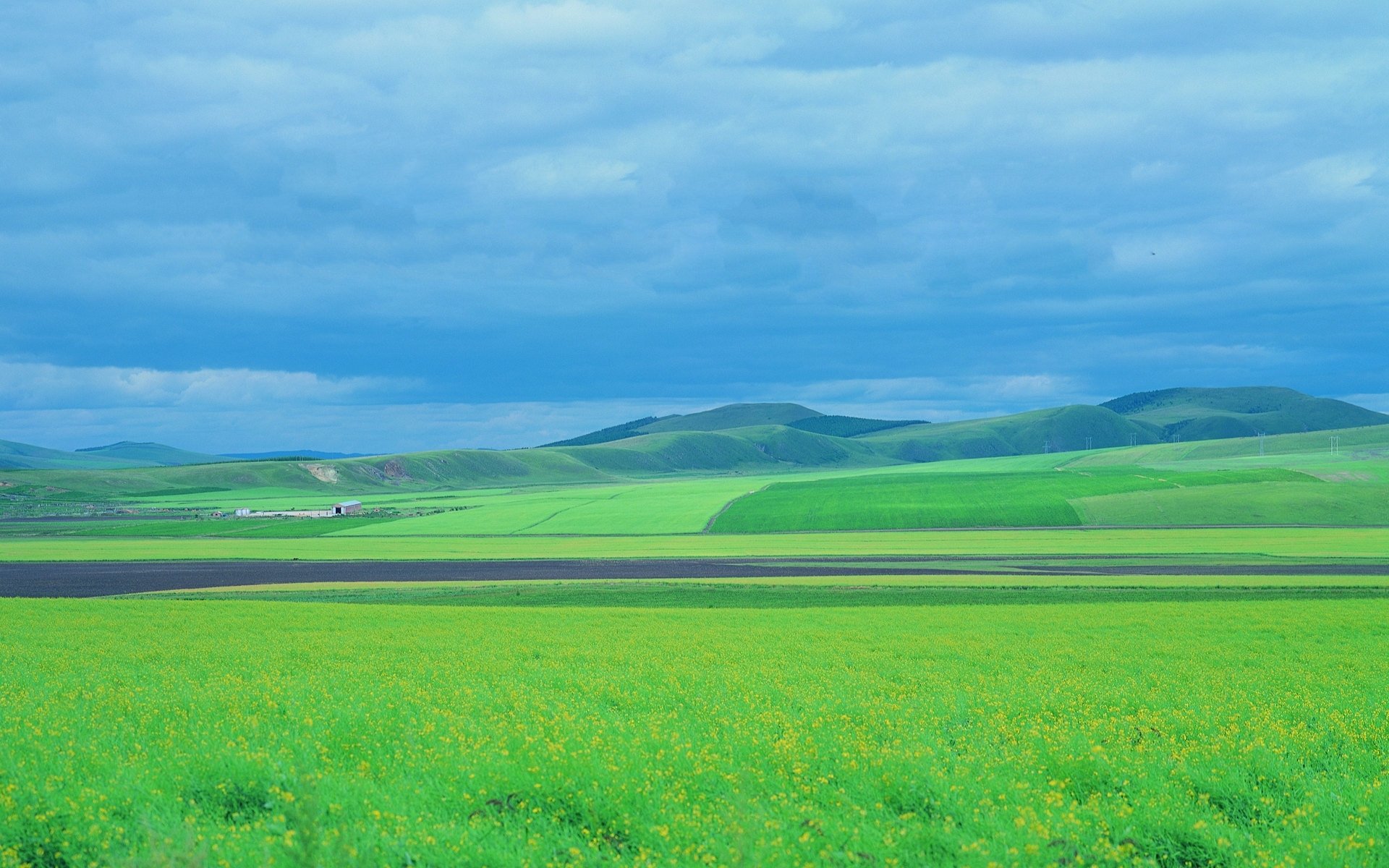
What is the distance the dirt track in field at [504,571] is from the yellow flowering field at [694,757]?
121 feet

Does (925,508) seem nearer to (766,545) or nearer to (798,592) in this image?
(766,545)

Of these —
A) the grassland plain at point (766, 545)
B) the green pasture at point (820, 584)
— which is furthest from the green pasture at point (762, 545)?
the green pasture at point (820, 584)

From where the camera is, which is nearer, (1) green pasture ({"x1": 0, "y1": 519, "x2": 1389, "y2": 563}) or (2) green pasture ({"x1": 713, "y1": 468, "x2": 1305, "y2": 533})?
(1) green pasture ({"x1": 0, "y1": 519, "x2": 1389, "y2": 563})

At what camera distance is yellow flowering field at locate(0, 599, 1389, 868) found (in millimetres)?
Result: 9000

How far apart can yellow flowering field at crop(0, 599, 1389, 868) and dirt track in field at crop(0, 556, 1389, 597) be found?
3680 cm

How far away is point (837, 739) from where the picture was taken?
12406 millimetres

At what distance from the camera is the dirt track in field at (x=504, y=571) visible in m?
56.5

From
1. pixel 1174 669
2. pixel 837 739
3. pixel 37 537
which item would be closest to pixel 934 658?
pixel 1174 669

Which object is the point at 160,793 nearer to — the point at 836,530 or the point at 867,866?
the point at 867,866

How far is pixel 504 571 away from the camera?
64.1 meters

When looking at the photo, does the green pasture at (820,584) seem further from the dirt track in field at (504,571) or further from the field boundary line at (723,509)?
the field boundary line at (723,509)

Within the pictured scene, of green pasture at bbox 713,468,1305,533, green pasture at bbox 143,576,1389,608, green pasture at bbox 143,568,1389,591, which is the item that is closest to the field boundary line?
green pasture at bbox 713,468,1305,533

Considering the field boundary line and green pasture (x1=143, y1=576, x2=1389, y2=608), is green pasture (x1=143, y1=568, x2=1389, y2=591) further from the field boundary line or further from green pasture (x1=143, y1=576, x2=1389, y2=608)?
the field boundary line

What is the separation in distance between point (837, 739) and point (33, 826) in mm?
8791
